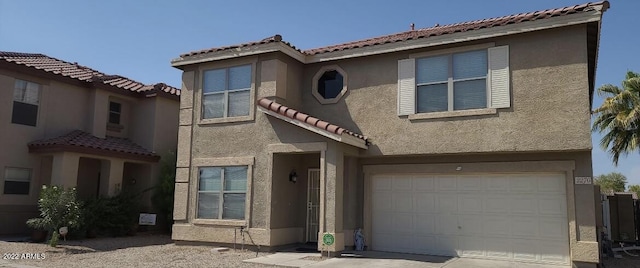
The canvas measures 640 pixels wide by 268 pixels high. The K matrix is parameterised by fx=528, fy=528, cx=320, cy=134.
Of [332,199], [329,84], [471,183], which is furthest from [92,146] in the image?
[471,183]

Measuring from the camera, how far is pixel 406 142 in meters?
13.4

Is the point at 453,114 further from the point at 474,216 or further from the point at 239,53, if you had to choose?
the point at 239,53

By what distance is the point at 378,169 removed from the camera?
1418 cm

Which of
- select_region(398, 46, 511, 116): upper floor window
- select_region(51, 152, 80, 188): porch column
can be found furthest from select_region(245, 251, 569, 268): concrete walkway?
select_region(51, 152, 80, 188): porch column

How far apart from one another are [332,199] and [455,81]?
420cm

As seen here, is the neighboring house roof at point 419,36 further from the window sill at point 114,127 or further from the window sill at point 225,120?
the window sill at point 114,127

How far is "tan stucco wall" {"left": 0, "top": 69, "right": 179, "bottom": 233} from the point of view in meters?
17.5

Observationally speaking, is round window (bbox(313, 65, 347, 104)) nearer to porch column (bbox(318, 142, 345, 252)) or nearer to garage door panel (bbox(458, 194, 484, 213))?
porch column (bbox(318, 142, 345, 252))

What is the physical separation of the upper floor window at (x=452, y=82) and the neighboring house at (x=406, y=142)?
0.03 m

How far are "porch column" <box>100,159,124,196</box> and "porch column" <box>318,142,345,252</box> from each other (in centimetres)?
958

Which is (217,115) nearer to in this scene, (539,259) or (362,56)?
(362,56)

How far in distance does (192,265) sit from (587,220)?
8.73m

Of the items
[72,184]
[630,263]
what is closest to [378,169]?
[630,263]

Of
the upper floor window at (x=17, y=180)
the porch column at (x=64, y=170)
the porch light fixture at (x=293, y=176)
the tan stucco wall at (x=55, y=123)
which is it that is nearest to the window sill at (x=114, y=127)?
the tan stucco wall at (x=55, y=123)
